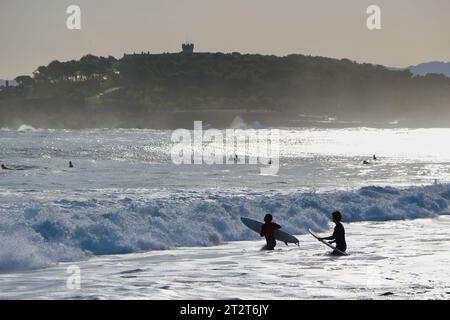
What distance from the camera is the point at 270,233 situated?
21.7 meters

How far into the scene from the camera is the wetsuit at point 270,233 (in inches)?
851

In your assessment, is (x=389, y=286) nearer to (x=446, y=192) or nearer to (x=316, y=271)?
(x=316, y=271)

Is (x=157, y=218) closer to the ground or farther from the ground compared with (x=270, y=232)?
closer to the ground

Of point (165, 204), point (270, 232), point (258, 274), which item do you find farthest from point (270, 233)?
point (165, 204)

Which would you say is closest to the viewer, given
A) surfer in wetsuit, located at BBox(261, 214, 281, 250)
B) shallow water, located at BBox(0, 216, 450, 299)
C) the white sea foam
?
shallow water, located at BBox(0, 216, 450, 299)

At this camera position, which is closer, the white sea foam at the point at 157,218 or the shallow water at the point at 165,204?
the white sea foam at the point at 157,218

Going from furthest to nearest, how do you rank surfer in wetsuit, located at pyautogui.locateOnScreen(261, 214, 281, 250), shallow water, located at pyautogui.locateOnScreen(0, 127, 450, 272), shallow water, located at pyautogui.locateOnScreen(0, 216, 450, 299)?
shallow water, located at pyautogui.locateOnScreen(0, 127, 450, 272), surfer in wetsuit, located at pyautogui.locateOnScreen(261, 214, 281, 250), shallow water, located at pyautogui.locateOnScreen(0, 216, 450, 299)

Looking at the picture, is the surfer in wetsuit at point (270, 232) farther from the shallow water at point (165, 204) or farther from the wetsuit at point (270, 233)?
the shallow water at point (165, 204)

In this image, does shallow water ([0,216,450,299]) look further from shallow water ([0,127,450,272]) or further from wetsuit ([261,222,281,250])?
shallow water ([0,127,450,272])

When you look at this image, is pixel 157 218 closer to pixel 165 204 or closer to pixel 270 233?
pixel 165 204

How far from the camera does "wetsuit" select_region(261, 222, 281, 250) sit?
21609mm

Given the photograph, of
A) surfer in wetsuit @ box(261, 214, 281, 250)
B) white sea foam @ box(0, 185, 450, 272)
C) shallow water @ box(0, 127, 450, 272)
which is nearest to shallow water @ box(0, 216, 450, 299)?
surfer in wetsuit @ box(261, 214, 281, 250)

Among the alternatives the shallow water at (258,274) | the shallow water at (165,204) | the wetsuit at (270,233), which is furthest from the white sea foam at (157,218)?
the wetsuit at (270,233)

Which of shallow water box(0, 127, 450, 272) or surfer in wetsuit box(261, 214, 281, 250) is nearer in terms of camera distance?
surfer in wetsuit box(261, 214, 281, 250)
